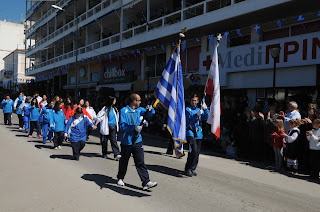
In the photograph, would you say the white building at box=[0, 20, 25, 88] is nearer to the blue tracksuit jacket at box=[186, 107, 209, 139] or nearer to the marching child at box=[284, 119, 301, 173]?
the blue tracksuit jacket at box=[186, 107, 209, 139]

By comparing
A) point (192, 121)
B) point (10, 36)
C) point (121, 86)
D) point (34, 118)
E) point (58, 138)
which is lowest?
point (58, 138)

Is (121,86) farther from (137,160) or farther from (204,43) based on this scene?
(137,160)

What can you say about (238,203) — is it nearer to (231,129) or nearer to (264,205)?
(264,205)

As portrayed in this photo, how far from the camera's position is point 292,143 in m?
7.67

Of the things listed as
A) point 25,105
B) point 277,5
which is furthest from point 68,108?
point 277,5

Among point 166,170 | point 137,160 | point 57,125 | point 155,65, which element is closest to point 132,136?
point 137,160

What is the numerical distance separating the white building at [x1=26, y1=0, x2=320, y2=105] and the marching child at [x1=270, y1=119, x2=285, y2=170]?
17.6ft

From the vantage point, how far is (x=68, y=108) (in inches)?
436

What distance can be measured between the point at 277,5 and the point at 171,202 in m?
10.4

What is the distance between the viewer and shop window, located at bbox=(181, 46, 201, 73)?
18.1 meters

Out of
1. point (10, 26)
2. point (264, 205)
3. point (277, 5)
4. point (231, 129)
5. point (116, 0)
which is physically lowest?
point (264, 205)

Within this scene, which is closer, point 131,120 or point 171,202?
point 171,202

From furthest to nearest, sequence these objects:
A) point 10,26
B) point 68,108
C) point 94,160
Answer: point 10,26 < point 68,108 < point 94,160

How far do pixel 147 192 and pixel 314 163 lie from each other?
4.17 meters
